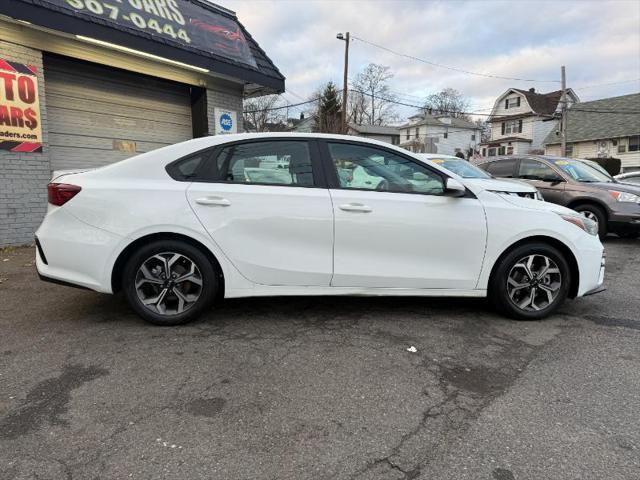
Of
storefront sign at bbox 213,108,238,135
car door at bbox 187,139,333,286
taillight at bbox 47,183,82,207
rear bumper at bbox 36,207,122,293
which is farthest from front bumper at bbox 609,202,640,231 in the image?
taillight at bbox 47,183,82,207

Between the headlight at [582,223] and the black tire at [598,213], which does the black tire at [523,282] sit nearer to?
the headlight at [582,223]

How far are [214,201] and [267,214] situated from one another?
432 millimetres

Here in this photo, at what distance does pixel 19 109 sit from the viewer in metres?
6.94

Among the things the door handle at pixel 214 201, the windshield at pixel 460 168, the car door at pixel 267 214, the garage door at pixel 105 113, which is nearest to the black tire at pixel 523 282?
the car door at pixel 267 214

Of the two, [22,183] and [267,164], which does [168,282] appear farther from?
[22,183]

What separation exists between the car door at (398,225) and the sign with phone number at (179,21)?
5.77m

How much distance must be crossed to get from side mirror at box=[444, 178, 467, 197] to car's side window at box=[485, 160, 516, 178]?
6517 millimetres

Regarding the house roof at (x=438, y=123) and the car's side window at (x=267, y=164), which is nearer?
the car's side window at (x=267, y=164)

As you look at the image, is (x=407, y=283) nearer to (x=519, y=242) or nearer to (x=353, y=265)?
(x=353, y=265)

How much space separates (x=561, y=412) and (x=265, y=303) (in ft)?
8.79

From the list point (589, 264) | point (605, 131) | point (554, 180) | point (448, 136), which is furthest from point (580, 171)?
point (448, 136)

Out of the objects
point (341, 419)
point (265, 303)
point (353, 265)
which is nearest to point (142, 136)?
point (265, 303)

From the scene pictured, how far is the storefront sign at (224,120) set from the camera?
10.1 metres

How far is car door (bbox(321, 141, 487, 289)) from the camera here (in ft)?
12.5
